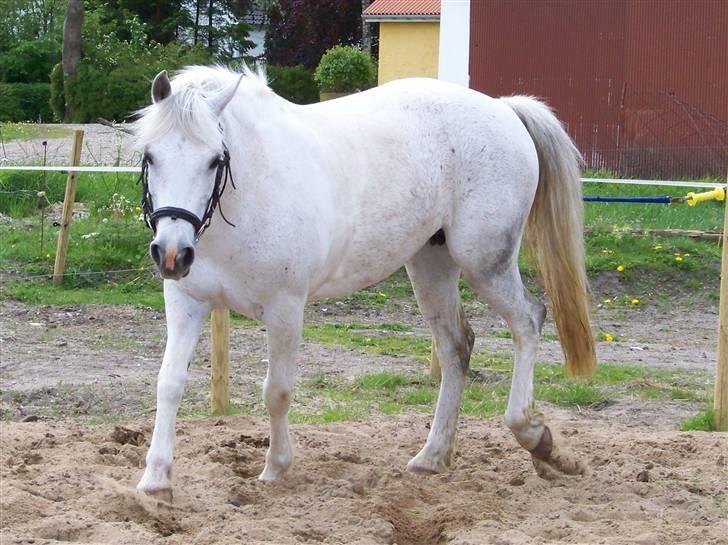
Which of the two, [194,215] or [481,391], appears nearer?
[194,215]

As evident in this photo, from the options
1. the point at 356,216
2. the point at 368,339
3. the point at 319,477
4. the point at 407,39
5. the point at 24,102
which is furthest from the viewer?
the point at 24,102

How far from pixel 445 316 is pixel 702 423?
1.74 meters

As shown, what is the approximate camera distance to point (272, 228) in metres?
4.61

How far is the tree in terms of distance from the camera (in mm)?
32500

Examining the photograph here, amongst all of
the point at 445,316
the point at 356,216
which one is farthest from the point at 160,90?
the point at 445,316

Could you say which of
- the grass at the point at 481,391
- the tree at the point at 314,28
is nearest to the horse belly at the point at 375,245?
the grass at the point at 481,391

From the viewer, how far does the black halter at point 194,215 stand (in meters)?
4.12

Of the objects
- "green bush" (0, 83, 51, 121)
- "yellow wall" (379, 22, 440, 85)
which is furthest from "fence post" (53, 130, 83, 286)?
"green bush" (0, 83, 51, 121)

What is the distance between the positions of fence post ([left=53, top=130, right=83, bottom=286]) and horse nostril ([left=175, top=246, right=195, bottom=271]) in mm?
5769

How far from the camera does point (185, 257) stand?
4.07 m

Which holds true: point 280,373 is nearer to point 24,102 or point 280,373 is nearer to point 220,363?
point 220,363

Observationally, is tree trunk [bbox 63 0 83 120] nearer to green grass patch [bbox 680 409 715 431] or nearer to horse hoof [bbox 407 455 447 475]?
green grass patch [bbox 680 409 715 431]

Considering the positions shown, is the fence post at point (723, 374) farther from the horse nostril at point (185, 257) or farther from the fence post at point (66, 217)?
the fence post at point (66, 217)

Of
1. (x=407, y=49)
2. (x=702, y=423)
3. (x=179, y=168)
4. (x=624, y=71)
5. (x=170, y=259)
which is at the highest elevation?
(x=407, y=49)
